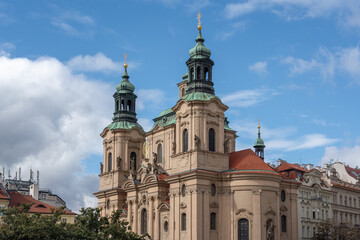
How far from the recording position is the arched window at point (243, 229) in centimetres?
5575

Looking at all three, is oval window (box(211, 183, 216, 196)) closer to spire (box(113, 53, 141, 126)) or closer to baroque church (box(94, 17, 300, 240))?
baroque church (box(94, 17, 300, 240))

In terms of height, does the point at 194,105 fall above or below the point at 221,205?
above

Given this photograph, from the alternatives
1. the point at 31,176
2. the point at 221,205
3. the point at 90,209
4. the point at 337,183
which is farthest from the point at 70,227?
the point at 31,176

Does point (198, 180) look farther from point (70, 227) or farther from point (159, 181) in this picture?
point (70, 227)

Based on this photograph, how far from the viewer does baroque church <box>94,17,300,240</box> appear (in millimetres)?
56062

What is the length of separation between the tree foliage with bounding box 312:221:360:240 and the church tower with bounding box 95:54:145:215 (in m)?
23.6

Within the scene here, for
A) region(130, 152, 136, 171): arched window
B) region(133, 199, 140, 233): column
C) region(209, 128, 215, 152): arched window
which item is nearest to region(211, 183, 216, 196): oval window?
region(209, 128, 215, 152): arched window

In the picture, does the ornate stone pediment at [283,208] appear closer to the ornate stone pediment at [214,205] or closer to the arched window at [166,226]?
the ornate stone pediment at [214,205]

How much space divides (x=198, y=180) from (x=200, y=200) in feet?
6.51

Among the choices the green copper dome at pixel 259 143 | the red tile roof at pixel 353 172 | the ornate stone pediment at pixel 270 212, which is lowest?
the ornate stone pediment at pixel 270 212

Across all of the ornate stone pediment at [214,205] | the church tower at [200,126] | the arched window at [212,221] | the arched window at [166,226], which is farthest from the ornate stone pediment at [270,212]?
the arched window at [166,226]

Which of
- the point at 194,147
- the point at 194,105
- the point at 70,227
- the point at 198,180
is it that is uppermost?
the point at 194,105

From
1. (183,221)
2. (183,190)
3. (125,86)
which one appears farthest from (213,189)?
(125,86)

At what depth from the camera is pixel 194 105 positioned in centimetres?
5891
